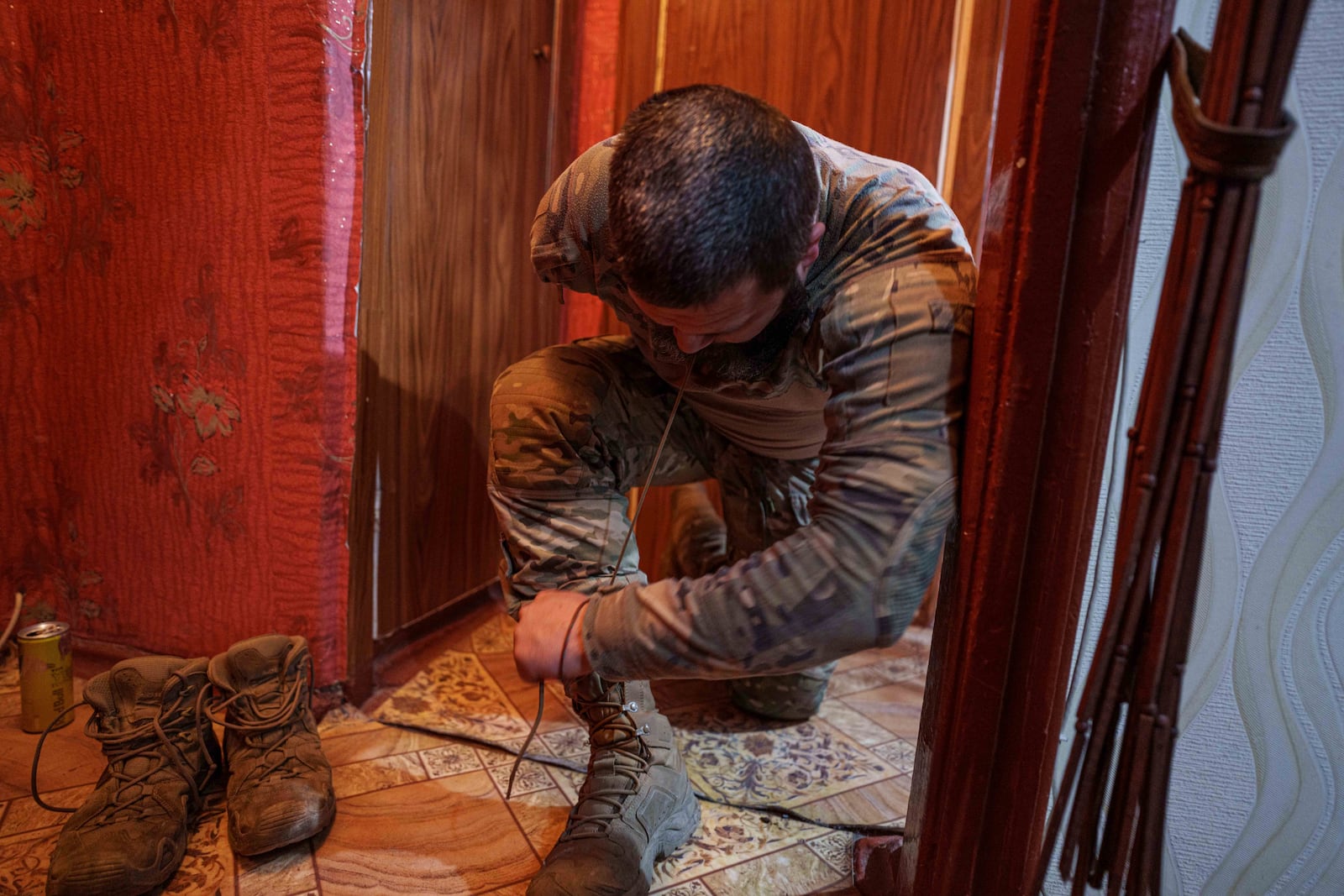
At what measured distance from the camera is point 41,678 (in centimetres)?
106

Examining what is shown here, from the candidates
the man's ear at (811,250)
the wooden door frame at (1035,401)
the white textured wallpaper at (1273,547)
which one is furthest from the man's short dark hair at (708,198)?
the white textured wallpaper at (1273,547)

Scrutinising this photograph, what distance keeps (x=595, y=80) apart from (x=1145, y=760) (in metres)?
1.57

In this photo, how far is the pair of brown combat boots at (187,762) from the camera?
2.53 ft

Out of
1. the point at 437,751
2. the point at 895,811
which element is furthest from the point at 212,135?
the point at 895,811

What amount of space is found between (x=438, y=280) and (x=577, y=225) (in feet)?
1.80

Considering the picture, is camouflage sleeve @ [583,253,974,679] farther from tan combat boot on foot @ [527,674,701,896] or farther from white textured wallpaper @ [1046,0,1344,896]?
tan combat boot on foot @ [527,674,701,896]

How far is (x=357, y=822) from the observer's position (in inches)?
35.7

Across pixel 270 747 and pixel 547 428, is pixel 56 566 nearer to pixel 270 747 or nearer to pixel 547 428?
pixel 270 747

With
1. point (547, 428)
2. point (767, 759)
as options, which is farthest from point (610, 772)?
point (547, 428)

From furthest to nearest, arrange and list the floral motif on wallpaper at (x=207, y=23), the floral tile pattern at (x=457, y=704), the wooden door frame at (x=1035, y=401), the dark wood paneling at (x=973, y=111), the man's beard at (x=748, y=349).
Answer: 1. the dark wood paneling at (x=973, y=111)
2. the floral tile pattern at (x=457, y=704)
3. the floral motif on wallpaper at (x=207, y=23)
4. the man's beard at (x=748, y=349)
5. the wooden door frame at (x=1035, y=401)

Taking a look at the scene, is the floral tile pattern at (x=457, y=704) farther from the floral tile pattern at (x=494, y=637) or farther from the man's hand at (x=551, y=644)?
the man's hand at (x=551, y=644)

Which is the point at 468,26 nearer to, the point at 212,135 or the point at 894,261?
the point at 212,135

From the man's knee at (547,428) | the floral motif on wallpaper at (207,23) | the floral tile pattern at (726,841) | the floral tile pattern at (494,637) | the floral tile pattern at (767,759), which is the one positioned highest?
the floral motif on wallpaper at (207,23)

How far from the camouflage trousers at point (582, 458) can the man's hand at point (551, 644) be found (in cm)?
14
